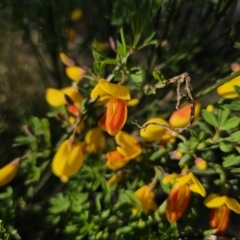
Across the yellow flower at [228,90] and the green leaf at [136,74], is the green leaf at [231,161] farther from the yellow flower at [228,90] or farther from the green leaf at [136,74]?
the green leaf at [136,74]

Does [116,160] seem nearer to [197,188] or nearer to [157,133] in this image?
[157,133]

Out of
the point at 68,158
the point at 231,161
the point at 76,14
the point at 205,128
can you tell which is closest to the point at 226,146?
the point at 231,161

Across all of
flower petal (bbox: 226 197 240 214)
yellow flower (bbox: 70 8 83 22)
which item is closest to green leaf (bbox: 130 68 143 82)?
flower petal (bbox: 226 197 240 214)

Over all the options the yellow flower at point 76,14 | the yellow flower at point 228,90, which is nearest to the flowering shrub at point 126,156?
the yellow flower at point 228,90

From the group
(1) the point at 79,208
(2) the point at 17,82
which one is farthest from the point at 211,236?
(2) the point at 17,82

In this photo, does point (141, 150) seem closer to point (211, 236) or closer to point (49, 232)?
point (211, 236)

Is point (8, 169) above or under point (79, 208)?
above

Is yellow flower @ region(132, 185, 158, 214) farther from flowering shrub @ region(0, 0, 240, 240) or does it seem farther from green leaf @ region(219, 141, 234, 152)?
green leaf @ region(219, 141, 234, 152)
